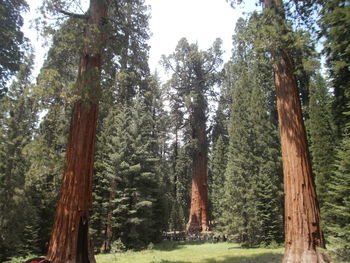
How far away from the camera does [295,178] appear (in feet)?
22.5

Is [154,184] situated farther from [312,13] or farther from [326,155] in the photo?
[312,13]

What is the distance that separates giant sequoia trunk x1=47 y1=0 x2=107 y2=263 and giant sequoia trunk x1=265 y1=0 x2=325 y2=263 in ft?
15.4

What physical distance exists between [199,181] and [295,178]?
20882 millimetres

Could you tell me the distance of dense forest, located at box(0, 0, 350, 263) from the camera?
6957 millimetres

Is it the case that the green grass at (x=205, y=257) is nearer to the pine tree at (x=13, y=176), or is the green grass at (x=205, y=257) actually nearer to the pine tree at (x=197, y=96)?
the pine tree at (x=13, y=176)

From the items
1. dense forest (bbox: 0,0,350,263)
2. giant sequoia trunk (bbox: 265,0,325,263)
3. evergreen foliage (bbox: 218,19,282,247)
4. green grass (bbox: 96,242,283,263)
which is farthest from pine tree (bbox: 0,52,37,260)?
evergreen foliage (bbox: 218,19,282,247)

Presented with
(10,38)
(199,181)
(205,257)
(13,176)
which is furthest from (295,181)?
(10,38)

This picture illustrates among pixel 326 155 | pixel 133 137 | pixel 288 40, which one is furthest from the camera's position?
pixel 133 137

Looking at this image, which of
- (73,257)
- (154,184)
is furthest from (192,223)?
(73,257)

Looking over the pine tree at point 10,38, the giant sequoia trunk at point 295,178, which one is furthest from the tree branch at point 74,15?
the pine tree at point 10,38

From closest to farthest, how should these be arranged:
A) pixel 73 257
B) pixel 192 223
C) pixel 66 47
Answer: pixel 73 257
pixel 66 47
pixel 192 223

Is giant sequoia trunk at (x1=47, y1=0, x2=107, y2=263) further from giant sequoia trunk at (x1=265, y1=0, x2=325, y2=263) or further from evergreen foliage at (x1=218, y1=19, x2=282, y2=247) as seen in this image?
evergreen foliage at (x1=218, y1=19, x2=282, y2=247)

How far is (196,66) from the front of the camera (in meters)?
29.8

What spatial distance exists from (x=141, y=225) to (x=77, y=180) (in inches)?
504
